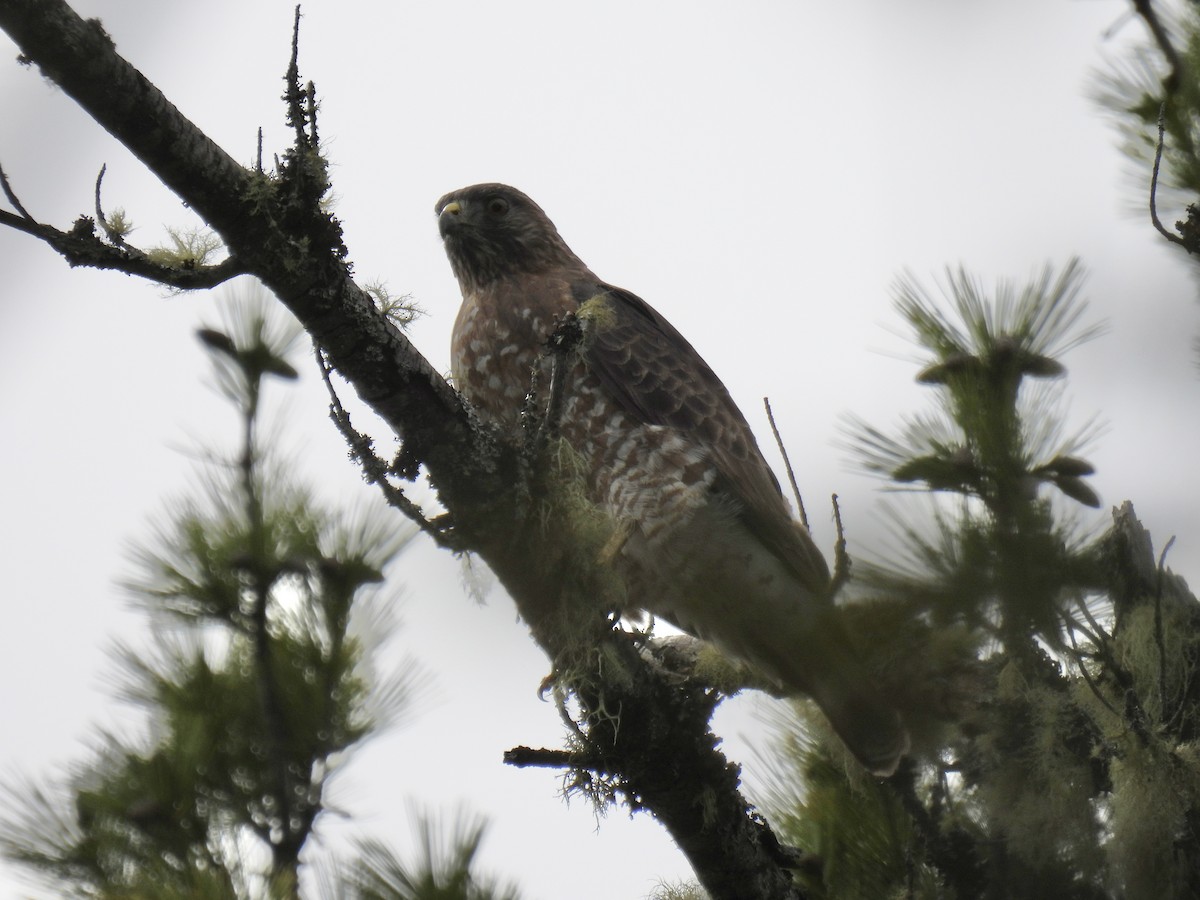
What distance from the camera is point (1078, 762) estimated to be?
Answer: 9.85ft

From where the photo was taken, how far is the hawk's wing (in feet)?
15.6

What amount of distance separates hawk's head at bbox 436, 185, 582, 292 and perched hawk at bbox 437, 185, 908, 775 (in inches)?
12.3

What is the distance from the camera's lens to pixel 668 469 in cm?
468

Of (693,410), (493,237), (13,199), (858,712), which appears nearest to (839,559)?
(858,712)

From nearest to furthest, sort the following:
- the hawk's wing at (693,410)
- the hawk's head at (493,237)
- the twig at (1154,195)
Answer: the twig at (1154,195), the hawk's wing at (693,410), the hawk's head at (493,237)

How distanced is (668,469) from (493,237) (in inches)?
68.0

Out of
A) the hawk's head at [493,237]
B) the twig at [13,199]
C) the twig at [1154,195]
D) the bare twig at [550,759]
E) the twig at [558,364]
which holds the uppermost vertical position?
the hawk's head at [493,237]

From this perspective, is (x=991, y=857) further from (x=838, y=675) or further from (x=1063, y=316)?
(x=1063, y=316)

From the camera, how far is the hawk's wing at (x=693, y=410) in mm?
4750

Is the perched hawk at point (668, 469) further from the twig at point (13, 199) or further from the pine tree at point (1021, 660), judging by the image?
the twig at point (13, 199)

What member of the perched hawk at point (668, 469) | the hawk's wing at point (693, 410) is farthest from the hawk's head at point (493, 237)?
the hawk's wing at point (693, 410)

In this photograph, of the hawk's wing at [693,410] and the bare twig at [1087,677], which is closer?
the bare twig at [1087,677]

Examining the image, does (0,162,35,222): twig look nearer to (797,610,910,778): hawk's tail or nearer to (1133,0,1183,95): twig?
(797,610,910,778): hawk's tail

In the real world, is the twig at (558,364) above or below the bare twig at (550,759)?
above
